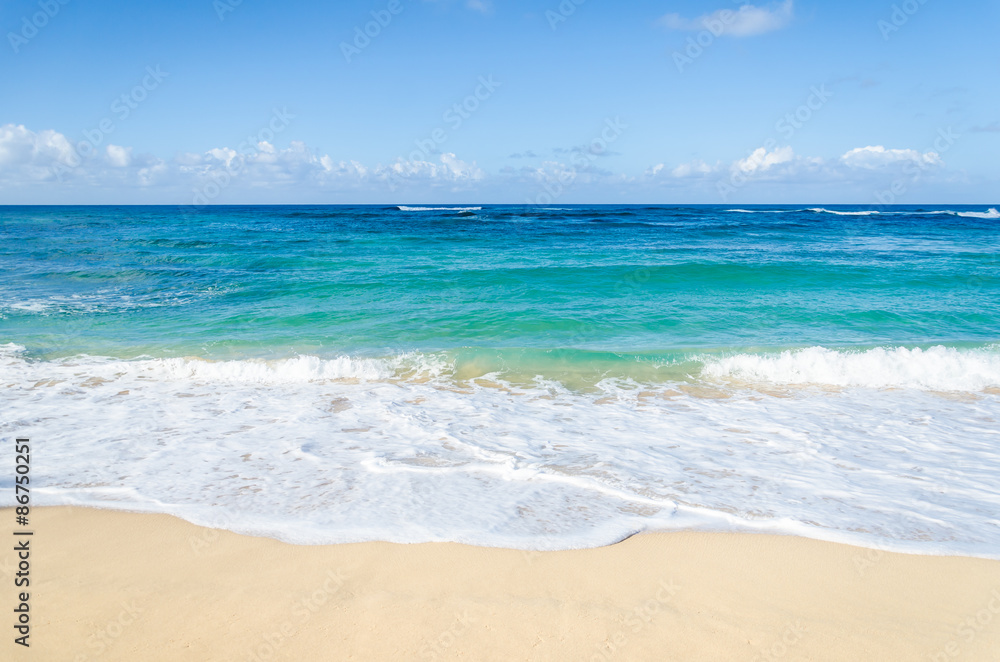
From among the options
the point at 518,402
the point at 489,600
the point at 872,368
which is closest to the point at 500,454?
the point at 518,402

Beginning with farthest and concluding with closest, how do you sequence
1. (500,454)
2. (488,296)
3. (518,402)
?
(488,296) < (518,402) < (500,454)

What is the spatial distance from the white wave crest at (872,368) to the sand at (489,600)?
490 cm

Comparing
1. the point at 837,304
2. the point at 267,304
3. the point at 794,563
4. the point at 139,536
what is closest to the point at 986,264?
the point at 837,304

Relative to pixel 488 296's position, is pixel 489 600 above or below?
below

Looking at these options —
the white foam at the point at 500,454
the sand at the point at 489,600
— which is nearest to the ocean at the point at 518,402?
the white foam at the point at 500,454

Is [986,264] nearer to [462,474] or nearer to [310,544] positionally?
[462,474]

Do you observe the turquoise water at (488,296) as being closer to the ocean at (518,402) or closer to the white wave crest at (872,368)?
the ocean at (518,402)

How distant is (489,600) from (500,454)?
219 cm

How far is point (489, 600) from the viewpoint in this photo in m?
3.21

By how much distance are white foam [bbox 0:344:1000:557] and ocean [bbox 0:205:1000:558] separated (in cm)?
3

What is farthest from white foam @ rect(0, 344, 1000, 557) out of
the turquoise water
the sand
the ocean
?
the turquoise water

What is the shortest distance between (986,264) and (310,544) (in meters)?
24.8

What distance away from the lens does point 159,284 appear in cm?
1602

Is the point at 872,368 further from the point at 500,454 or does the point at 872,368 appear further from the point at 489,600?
the point at 489,600
